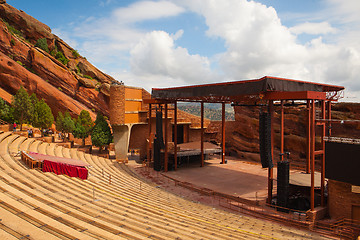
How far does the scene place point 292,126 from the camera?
31.6m

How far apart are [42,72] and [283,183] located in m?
50.1

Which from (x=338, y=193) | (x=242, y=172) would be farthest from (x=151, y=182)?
(x=338, y=193)

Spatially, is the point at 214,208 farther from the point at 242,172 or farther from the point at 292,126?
the point at 292,126

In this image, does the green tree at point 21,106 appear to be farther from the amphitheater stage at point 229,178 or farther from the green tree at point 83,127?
the amphitheater stage at point 229,178

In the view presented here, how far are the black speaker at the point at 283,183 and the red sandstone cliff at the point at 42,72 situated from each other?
133 ft

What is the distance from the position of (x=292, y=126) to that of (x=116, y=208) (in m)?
27.5

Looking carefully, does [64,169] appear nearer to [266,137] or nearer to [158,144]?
[158,144]

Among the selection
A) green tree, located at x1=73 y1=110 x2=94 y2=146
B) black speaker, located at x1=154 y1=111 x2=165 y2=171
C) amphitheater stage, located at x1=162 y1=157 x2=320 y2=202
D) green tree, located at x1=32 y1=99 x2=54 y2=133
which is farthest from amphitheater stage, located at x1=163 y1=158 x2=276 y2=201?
green tree, located at x1=32 y1=99 x2=54 y2=133

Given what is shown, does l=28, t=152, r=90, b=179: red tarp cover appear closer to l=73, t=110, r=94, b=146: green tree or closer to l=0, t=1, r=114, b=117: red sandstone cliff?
l=73, t=110, r=94, b=146: green tree

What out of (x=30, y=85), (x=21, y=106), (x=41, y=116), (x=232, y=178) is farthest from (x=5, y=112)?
(x=232, y=178)

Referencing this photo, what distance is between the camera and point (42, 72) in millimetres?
49594

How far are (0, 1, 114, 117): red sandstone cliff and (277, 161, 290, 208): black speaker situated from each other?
40.5m

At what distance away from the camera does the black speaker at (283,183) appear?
1612cm

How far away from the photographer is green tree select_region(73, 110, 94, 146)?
37156mm
